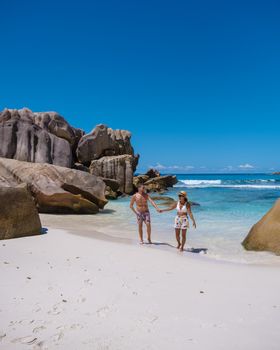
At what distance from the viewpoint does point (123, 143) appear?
107 ft

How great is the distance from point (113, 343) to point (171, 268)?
2411 mm

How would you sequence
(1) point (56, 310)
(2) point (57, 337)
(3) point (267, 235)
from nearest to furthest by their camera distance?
(2) point (57, 337) < (1) point (56, 310) < (3) point (267, 235)

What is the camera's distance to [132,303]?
11.0 ft

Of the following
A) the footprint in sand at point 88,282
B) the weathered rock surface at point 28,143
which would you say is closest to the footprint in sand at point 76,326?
the footprint in sand at point 88,282

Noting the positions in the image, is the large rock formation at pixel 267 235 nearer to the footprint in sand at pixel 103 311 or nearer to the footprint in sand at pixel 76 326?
the footprint in sand at pixel 103 311

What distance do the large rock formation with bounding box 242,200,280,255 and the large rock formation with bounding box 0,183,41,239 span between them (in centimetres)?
510

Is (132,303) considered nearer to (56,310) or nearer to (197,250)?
(56,310)

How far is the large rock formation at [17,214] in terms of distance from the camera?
6.48m

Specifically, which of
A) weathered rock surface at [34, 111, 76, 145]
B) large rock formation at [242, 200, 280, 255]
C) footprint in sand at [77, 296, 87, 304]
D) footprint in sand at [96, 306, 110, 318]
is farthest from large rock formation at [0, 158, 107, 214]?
footprint in sand at [96, 306, 110, 318]

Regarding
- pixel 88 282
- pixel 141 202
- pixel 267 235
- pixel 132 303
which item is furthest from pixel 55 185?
pixel 132 303

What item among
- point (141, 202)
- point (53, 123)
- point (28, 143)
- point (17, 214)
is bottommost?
point (17, 214)

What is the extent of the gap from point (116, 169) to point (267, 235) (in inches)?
811

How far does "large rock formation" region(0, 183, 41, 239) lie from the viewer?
6.48 meters

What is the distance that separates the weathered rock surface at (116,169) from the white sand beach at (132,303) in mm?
21420
